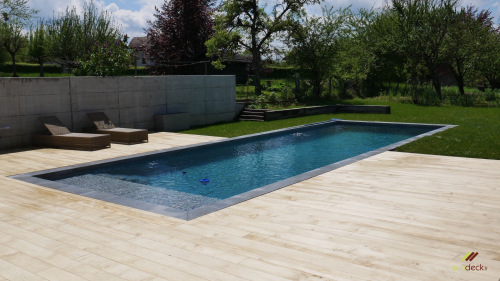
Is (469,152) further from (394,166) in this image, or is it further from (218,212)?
(218,212)

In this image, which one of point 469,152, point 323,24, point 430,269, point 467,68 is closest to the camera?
point 430,269

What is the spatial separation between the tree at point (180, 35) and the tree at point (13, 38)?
10.7 meters

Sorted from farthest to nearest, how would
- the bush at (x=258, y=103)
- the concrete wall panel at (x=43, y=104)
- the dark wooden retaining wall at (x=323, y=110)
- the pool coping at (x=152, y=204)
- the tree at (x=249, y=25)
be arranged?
the tree at (x=249, y=25)
the bush at (x=258, y=103)
the dark wooden retaining wall at (x=323, y=110)
the concrete wall panel at (x=43, y=104)
the pool coping at (x=152, y=204)

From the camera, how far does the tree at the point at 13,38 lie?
103ft

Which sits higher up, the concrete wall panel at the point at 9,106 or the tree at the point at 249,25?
the tree at the point at 249,25

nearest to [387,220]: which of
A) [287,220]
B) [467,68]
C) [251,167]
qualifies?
[287,220]

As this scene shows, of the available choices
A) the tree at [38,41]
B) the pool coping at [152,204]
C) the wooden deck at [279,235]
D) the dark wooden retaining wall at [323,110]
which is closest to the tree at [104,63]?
the pool coping at [152,204]

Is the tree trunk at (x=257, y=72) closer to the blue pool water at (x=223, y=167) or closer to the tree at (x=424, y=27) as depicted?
the tree at (x=424, y=27)

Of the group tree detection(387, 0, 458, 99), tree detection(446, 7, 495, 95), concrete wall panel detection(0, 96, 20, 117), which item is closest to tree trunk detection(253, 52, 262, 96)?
tree detection(387, 0, 458, 99)

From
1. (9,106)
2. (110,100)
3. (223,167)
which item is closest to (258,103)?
(110,100)

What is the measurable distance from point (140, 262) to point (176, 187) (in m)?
3.72

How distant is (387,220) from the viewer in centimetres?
461

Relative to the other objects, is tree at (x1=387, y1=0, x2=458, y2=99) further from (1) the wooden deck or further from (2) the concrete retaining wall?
(1) the wooden deck

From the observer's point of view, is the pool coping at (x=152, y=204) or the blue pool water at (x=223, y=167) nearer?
the pool coping at (x=152, y=204)
